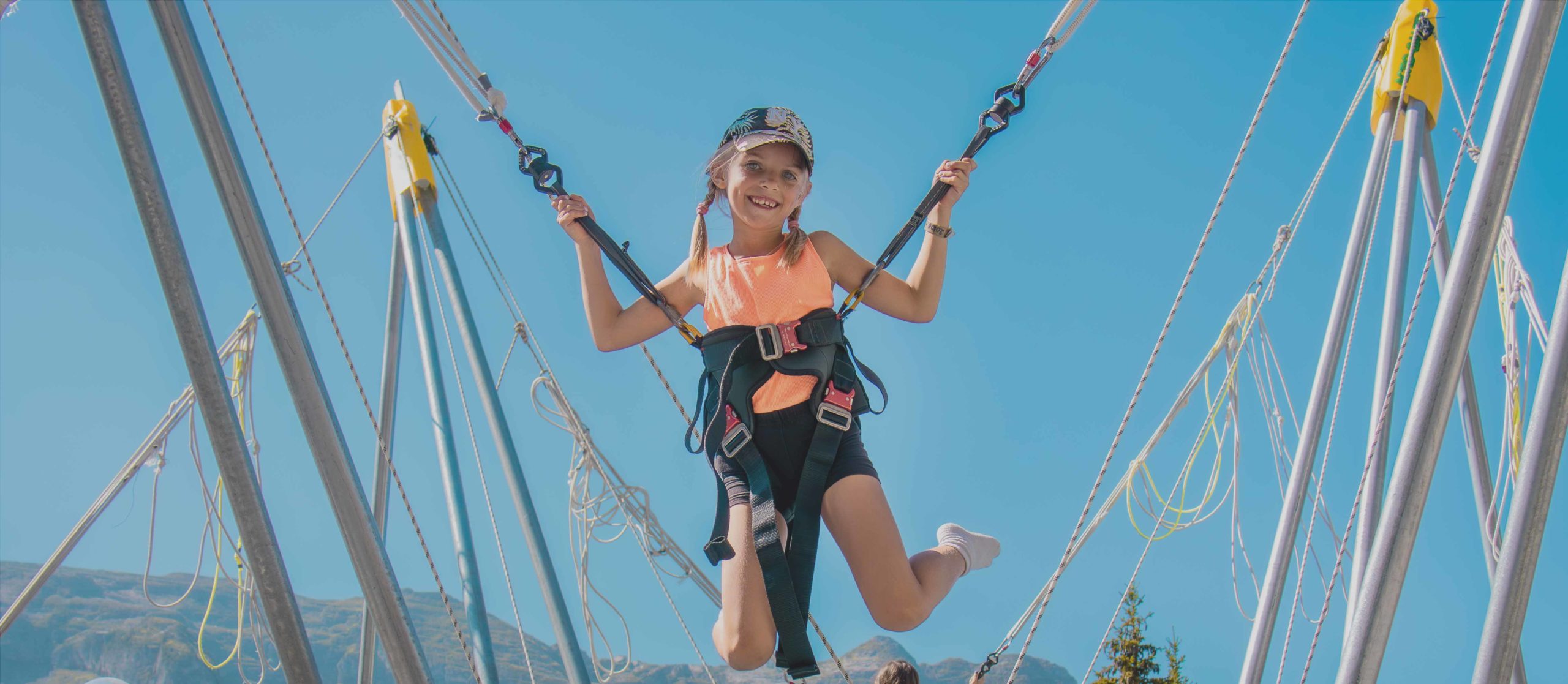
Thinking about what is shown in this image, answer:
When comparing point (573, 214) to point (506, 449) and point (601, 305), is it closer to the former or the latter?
point (601, 305)

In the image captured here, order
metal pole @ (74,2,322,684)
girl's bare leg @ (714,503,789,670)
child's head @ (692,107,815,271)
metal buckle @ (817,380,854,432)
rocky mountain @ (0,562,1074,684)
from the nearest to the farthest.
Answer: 1. metal pole @ (74,2,322,684)
2. girl's bare leg @ (714,503,789,670)
3. metal buckle @ (817,380,854,432)
4. child's head @ (692,107,815,271)
5. rocky mountain @ (0,562,1074,684)

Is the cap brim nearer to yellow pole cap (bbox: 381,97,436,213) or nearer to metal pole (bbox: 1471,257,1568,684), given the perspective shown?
metal pole (bbox: 1471,257,1568,684)

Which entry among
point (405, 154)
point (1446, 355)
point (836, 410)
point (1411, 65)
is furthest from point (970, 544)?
point (405, 154)

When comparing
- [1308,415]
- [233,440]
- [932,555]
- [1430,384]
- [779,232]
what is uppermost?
[1308,415]

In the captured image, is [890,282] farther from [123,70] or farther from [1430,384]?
[123,70]

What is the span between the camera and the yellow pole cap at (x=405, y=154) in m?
5.25

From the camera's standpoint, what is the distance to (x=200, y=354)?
1876mm

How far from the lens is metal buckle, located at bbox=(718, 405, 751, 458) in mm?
2941

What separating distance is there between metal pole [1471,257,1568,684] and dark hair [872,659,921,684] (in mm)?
1465

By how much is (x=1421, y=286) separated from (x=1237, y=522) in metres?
3.08

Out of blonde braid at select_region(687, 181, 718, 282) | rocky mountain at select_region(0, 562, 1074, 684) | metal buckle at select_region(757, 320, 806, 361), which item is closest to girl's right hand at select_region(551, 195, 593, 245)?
blonde braid at select_region(687, 181, 718, 282)

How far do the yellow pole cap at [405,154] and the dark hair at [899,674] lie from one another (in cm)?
310

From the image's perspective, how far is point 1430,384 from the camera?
209 cm

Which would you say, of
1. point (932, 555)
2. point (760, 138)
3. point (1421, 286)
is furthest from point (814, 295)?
point (1421, 286)
